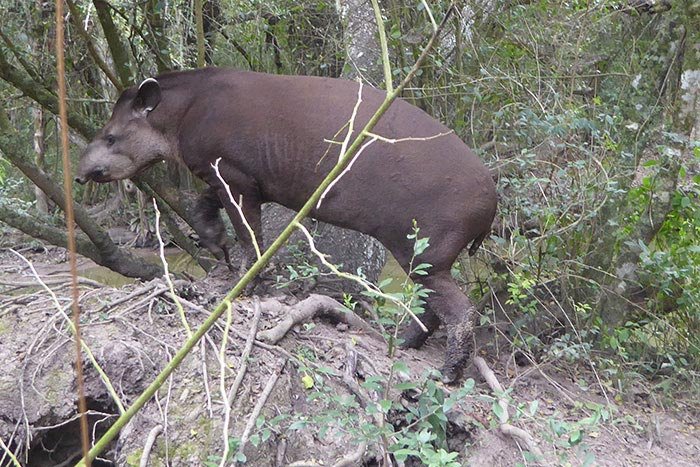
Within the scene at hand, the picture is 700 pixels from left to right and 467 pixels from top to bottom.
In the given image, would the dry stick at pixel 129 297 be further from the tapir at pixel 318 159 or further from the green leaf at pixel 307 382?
the green leaf at pixel 307 382

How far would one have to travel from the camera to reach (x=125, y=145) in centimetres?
516

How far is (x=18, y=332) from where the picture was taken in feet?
13.4

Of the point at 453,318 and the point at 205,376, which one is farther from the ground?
the point at 205,376

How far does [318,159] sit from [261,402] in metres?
1.57

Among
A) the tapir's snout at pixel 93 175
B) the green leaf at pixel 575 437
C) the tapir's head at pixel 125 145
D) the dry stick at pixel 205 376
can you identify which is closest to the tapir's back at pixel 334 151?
the tapir's head at pixel 125 145

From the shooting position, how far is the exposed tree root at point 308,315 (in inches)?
163

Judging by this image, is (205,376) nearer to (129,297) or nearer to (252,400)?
(252,400)

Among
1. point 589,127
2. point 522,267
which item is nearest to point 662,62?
point 589,127

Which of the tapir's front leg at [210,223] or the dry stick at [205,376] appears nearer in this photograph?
the dry stick at [205,376]

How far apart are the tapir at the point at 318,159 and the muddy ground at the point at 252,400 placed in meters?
0.56

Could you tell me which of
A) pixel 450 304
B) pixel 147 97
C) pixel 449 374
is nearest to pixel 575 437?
pixel 449 374

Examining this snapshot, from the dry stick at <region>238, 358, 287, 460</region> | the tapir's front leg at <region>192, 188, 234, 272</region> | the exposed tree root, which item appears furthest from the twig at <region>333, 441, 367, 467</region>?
the tapir's front leg at <region>192, 188, 234, 272</region>

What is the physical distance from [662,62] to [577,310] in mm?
1691

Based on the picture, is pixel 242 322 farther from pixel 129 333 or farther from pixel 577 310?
pixel 577 310
